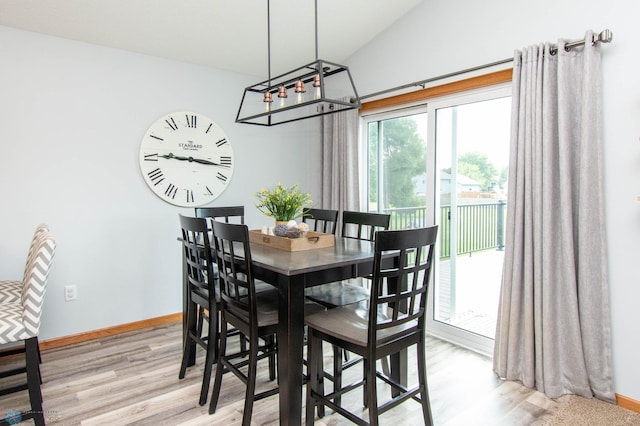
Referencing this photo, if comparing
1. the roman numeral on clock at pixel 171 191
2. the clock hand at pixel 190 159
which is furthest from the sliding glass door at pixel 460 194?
the roman numeral on clock at pixel 171 191

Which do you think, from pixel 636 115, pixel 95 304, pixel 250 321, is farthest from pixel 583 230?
pixel 95 304

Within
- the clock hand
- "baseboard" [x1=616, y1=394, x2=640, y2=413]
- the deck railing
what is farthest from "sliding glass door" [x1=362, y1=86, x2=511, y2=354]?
the clock hand

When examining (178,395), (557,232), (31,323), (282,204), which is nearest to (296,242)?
(282,204)

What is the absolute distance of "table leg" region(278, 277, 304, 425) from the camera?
71.6 inches

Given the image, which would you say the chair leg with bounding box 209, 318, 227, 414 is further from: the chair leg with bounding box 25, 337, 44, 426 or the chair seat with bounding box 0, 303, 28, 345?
the chair seat with bounding box 0, 303, 28, 345

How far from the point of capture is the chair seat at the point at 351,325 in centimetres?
179

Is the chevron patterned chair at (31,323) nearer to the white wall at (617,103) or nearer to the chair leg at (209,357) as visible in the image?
the chair leg at (209,357)

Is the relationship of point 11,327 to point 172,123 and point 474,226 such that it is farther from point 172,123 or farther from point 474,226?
point 474,226

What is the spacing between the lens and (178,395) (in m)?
2.37

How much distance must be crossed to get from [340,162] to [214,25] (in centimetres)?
166

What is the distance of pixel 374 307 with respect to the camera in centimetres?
169

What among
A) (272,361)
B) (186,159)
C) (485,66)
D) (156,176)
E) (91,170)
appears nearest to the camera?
(272,361)

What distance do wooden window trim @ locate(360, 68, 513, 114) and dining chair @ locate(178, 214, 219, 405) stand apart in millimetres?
2053

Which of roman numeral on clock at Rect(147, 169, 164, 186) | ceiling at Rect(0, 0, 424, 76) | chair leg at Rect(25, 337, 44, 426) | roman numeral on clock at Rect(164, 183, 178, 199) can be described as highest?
ceiling at Rect(0, 0, 424, 76)
